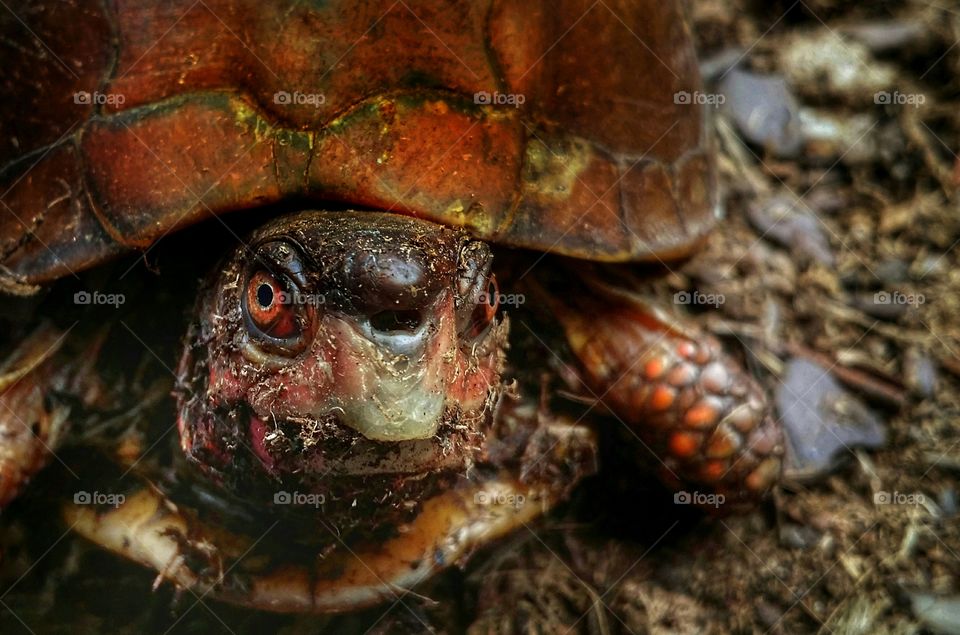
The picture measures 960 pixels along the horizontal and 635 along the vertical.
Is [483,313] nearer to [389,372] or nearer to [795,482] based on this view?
[389,372]

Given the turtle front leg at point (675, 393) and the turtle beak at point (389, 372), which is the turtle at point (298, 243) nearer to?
the turtle beak at point (389, 372)

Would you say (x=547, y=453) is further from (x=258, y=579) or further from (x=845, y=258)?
(x=845, y=258)

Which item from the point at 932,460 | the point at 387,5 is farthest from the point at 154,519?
the point at 932,460

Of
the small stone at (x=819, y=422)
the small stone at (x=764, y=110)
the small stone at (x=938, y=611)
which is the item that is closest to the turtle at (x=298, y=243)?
the small stone at (x=819, y=422)

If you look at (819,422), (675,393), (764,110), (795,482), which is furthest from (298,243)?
(764,110)

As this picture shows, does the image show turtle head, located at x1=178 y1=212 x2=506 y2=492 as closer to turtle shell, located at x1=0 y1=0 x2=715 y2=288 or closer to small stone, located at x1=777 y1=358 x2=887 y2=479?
turtle shell, located at x1=0 y1=0 x2=715 y2=288
